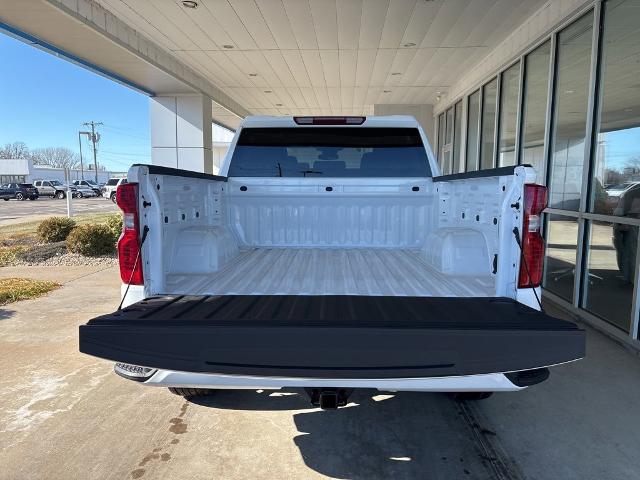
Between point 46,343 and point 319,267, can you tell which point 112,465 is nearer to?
point 319,267

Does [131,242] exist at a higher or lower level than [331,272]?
higher

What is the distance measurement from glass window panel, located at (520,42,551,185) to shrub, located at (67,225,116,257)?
347 inches

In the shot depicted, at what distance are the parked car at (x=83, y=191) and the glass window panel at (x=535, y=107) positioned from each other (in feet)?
167

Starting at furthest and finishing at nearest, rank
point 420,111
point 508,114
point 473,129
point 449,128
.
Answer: point 420,111, point 449,128, point 473,129, point 508,114

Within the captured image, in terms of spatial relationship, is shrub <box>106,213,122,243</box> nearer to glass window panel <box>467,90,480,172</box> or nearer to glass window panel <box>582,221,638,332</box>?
glass window panel <box>467,90,480,172</box>

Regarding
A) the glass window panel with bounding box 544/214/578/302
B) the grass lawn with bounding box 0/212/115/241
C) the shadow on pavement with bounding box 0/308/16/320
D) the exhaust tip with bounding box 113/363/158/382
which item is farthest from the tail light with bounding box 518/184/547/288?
the grass lawn with bounding box 0/212/115/241

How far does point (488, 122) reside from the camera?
9.76 m

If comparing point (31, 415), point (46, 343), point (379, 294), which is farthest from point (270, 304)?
point (46, 343)

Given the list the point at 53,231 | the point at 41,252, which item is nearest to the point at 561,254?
the point at 41,252

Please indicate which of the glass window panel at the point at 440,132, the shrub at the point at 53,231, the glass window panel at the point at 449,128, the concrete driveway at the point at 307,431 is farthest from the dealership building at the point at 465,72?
the shrub at the point at 53,231

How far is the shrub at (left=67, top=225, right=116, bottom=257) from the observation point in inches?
398

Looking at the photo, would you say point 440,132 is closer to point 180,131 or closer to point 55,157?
point 180,131

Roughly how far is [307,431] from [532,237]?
6.48ft

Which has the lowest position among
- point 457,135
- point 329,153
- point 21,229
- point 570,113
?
point 21,229
